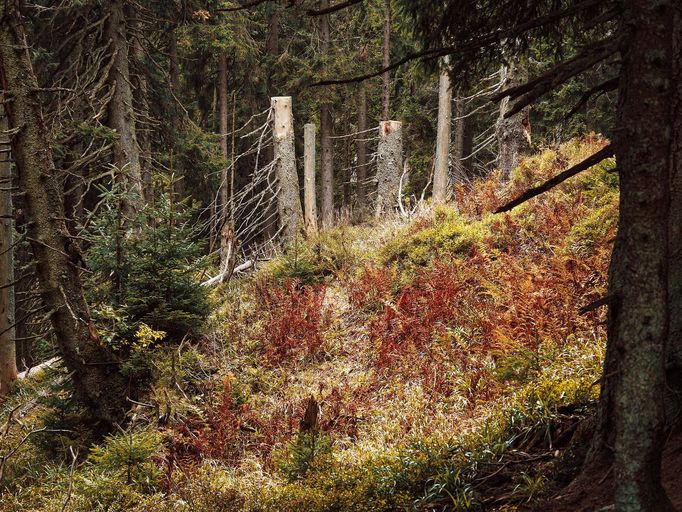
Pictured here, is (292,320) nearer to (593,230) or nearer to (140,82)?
(593,230)

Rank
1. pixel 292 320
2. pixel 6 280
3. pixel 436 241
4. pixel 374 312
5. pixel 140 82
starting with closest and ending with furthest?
pixel 292 320 < pixel 374 312 < pixel 436 241 < pixel 6 280 < pixel 140 82

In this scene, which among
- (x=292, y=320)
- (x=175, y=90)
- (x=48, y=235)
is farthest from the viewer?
(x=175, y=90)

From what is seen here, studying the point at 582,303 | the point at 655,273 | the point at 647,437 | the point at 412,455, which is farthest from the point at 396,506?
the point at 582,303

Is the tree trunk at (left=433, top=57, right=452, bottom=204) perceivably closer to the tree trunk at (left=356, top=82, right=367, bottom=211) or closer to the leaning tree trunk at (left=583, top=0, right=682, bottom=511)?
the tree trunk at (left=356, top=82, right=367, bottom=211)

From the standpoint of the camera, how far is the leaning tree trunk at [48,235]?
232 inches

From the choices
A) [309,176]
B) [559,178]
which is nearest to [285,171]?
[309,176]

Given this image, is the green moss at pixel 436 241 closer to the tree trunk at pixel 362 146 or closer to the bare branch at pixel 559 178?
the bare branch at pixel 559 178

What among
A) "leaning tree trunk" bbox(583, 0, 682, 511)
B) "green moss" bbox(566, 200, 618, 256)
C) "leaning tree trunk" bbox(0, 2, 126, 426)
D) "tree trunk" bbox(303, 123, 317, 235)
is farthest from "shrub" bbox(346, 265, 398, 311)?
"tree trunk" bbox(303, 123, 317, 235)

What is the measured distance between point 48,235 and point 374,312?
4634mm

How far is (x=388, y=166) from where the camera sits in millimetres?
14781

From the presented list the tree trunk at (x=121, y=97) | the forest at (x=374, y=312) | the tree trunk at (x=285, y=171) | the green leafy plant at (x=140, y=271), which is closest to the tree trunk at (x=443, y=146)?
the forest at (x=374, y=312)

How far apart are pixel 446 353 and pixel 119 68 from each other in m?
8.70

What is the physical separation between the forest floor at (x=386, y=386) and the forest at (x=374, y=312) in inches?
1.2

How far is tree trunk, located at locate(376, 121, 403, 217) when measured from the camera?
47.9 ft
